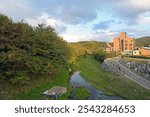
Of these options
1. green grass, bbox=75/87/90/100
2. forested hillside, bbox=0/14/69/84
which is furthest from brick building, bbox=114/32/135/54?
forested hillside, bbox=0/14/69/84

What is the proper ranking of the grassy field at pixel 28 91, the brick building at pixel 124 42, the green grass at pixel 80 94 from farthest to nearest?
the brick building at pixel 124 42 < the green grass at pixel 80 94 < the grassy field at pixel 28 91

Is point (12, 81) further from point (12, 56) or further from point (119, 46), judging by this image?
point (119, 46)

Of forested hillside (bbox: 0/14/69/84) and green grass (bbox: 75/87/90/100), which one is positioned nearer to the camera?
forested hillside (bbox: 0/14/69/84)

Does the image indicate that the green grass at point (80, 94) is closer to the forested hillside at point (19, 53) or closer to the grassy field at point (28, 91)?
the grassy field at point (28, 91)

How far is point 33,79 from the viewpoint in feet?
152

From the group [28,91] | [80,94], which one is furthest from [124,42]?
[28,91]

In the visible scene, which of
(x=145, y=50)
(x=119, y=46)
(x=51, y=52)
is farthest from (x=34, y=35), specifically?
(x=119, y=46)

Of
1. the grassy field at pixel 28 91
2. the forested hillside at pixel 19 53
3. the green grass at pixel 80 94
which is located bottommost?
the green grass at pixel 80 94

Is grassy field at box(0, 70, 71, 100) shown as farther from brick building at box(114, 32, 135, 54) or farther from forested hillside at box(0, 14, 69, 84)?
brick building at box(114, 32, 135, 54)

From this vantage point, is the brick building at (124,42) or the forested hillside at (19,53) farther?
the brick building at (124,42)

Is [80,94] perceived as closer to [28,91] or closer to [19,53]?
[28,91]

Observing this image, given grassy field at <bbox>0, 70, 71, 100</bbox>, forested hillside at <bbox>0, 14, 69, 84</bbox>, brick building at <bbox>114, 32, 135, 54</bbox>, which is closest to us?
grassy field at <bbox>0, 70, 71, 100</bbox>

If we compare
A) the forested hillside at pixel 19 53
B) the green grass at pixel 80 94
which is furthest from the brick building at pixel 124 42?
the forested hillside at pixel 19 53

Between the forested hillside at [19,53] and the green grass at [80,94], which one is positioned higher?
the forested hillside at [19,53]
